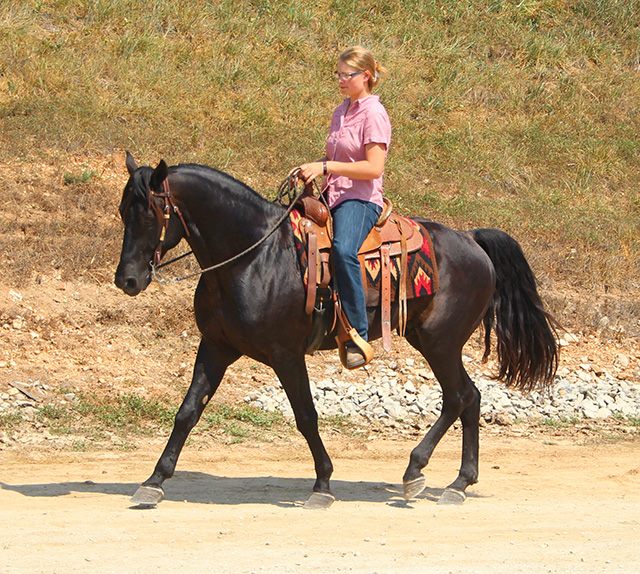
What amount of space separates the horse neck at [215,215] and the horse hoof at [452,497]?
7.27ft

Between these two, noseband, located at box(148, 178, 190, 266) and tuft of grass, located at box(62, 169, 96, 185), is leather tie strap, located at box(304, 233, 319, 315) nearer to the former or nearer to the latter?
noseband, located at box(148, 178, 190, 266)

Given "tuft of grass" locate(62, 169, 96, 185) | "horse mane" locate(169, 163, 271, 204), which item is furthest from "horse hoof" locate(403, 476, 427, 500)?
"tuft of grass" locate(62, 169, 96, 185)

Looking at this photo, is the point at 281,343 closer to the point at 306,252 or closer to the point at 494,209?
the point at 306,252

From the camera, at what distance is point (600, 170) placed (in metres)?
19.0

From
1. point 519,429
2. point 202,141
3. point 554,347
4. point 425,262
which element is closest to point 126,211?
point 425,262

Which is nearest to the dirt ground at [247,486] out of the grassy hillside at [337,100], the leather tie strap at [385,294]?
the leather tie strap at [385,294]

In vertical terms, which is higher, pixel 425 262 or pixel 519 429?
pixel 425 262

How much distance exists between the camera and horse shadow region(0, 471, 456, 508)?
8.39 meters

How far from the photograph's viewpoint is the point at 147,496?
7.78m

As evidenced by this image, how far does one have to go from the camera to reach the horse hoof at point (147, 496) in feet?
25.5

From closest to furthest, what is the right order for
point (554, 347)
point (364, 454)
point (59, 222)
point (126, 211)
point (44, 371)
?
point (126, 211)
point (554, 347)
point (364, 454)
point (44, 371)
point (59, 222)

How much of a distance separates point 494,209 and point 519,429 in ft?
19.0

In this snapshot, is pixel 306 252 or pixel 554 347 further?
pixel 554 347

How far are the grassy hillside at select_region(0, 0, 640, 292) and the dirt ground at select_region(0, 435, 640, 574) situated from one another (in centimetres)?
427
